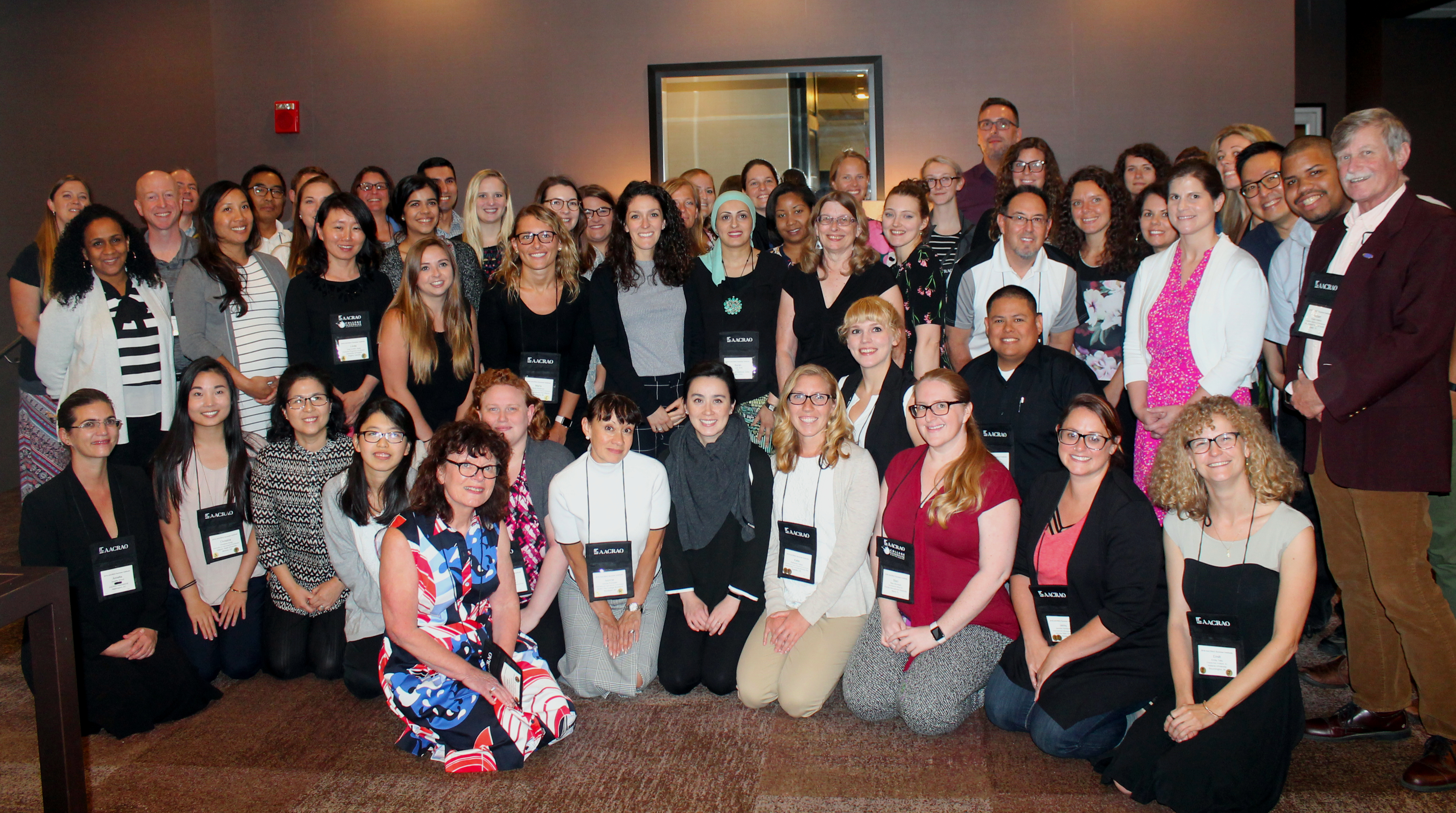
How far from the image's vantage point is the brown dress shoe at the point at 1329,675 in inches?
122

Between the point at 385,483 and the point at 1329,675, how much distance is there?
330 cm

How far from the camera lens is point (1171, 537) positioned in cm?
264

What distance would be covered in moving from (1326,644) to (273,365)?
4315 mm

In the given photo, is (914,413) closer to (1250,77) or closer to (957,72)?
(957,72)

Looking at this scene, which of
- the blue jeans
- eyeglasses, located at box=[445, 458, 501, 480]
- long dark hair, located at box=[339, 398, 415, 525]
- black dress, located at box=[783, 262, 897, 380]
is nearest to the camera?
the blue jeans

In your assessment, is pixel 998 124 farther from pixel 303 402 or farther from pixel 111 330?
pixel 111 330

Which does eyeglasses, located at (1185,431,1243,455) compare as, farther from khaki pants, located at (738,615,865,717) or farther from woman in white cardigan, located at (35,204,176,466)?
woman in white cardigan, located at (35,204,176,466)

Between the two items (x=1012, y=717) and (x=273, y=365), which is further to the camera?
(x=273, y=365)

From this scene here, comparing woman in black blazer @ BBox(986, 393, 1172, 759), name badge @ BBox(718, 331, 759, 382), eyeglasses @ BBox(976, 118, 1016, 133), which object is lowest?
woman in black blazer @ BBox(986, 393, 1172, 759)

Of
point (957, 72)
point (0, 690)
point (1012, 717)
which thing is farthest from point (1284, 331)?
point (0, 690)

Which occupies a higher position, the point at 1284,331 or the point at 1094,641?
the point at 1284,331

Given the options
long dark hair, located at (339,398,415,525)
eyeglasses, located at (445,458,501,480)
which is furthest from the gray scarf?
long dark hair, located at (339,398,415,525)

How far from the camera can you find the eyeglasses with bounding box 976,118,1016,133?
506 cm

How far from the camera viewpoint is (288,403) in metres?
3.44
